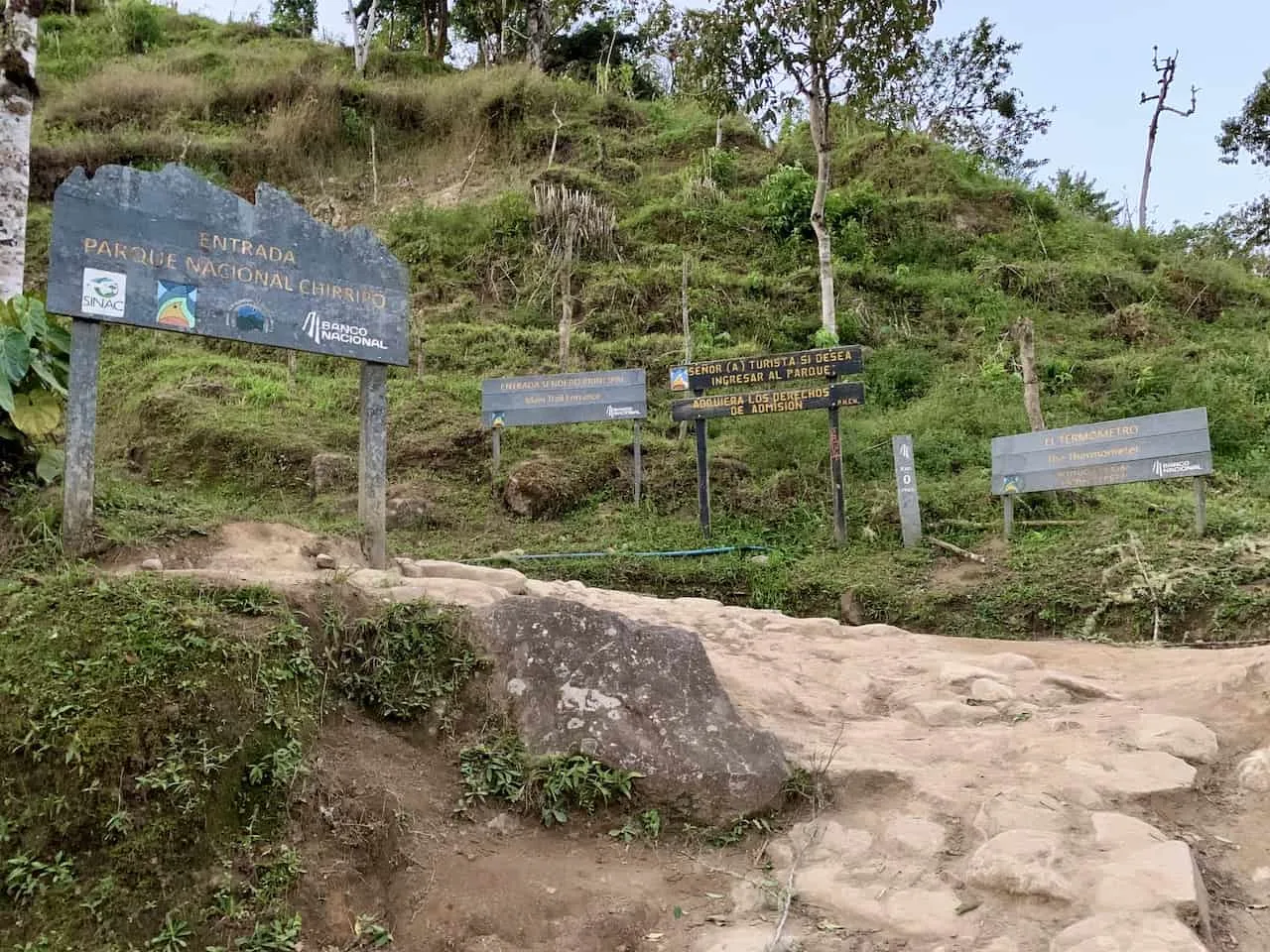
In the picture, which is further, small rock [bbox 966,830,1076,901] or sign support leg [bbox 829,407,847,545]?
sign support leg [bbox 829,407,847,545]

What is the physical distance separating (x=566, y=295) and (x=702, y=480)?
200 inches

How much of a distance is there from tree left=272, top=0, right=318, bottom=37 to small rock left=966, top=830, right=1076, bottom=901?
29.6 m

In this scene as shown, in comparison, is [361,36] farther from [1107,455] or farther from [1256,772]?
[1256,772]

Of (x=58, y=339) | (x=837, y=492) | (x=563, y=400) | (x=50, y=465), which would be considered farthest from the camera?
(x=563, y=400)

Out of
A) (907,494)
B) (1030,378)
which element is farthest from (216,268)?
(1030,378)

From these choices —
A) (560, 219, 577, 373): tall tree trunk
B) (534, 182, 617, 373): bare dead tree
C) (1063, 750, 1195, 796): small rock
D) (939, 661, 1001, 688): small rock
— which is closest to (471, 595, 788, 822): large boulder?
(1063, 750, 1195, 796): small rock

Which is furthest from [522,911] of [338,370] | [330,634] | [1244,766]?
[338,370]

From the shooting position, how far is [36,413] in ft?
16.0

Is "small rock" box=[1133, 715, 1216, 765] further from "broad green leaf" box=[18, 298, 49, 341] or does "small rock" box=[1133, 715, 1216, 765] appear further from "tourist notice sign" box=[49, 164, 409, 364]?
"broad green leaf" box=[18, 298, 49, 341]

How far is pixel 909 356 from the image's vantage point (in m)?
14.4

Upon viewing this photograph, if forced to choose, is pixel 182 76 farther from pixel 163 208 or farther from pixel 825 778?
pixel 825 778

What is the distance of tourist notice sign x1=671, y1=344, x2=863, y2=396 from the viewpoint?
10.1 m

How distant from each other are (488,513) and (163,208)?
594 cm

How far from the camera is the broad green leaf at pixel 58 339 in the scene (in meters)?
5.09
